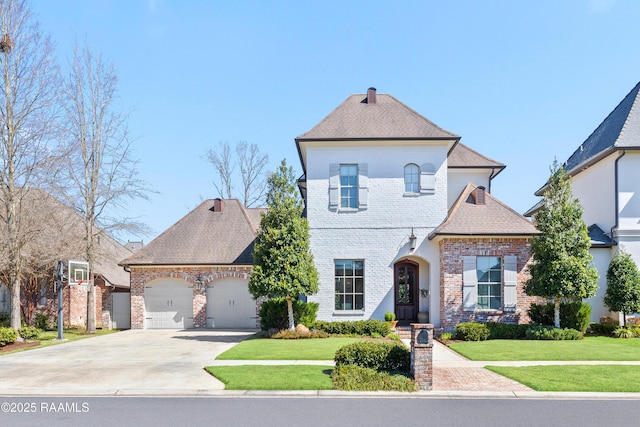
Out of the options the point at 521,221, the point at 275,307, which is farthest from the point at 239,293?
the point at 521,221

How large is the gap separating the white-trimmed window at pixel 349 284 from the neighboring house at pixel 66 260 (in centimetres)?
1073

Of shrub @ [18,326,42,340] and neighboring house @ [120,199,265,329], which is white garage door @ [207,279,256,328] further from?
shrub @ [18,326,42,340]

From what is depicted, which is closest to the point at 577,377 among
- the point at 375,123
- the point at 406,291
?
the point at 406,291

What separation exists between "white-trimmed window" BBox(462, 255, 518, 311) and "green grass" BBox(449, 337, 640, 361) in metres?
2.04

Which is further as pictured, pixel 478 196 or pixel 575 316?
pixel 478 196

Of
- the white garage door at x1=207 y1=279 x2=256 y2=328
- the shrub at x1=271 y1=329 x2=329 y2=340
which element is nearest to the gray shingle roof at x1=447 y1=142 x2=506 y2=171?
the shrub at x1=271 y1=329 x2=329 y2=340

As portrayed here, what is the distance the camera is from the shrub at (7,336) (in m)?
15.6

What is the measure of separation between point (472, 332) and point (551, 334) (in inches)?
96.5

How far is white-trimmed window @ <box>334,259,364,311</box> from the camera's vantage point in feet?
59.8

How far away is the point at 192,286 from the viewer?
71.2 ft

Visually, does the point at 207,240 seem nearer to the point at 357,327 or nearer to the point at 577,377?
the point at 357,327

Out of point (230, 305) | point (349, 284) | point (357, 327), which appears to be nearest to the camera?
point (357, 327)

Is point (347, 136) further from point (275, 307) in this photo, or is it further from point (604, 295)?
point (604, 295)

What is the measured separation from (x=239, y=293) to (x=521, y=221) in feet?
40.4
